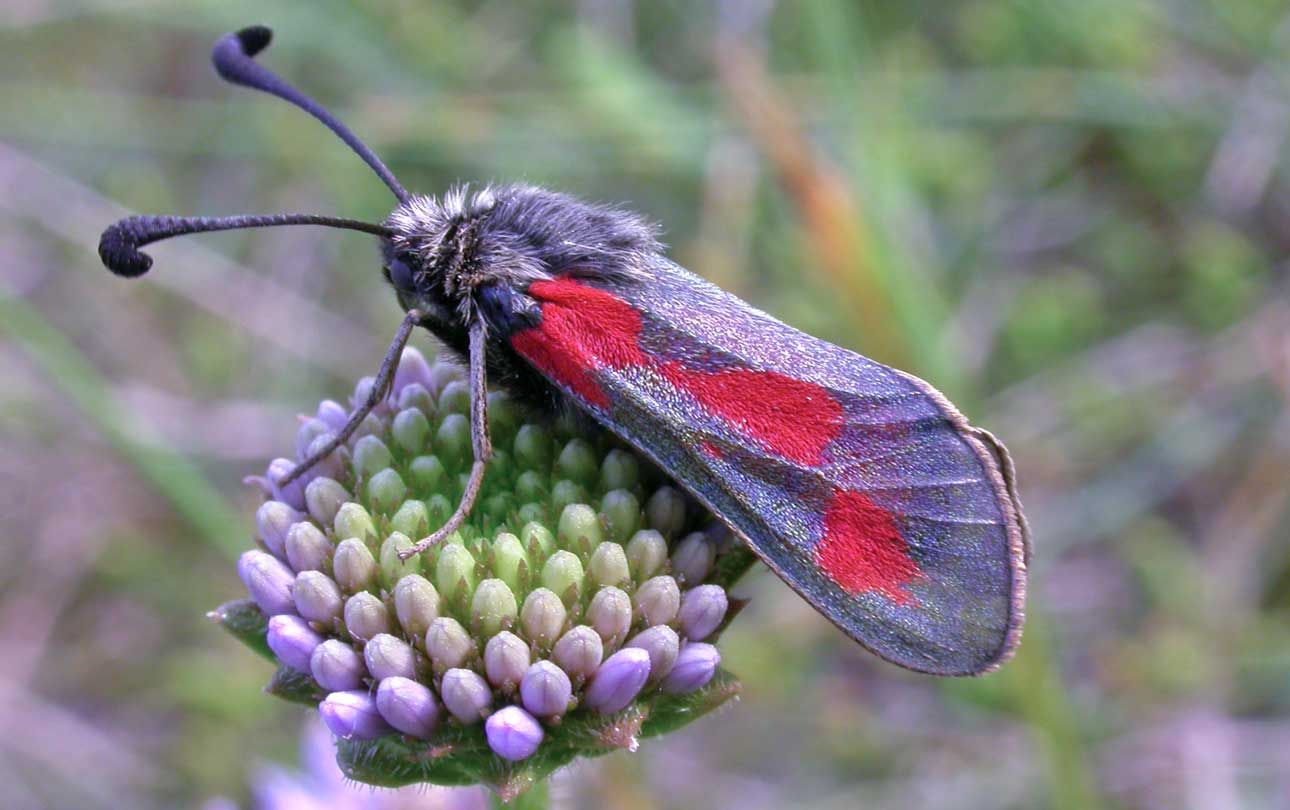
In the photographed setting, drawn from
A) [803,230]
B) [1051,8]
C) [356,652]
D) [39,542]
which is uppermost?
[1051,8]

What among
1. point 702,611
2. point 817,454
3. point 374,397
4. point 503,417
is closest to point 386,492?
point 374,397

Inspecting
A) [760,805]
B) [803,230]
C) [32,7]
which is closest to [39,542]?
[32,7]

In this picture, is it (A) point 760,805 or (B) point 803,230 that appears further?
(A) point 760,805

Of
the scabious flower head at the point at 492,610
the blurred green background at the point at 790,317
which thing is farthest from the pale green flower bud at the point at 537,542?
the blurred green background at the point at 790,317

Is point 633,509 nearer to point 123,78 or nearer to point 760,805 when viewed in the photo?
point 760,805

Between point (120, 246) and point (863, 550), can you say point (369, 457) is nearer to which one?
point (120, 246)

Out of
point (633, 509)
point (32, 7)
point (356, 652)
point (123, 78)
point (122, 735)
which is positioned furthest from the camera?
point (123, 78)

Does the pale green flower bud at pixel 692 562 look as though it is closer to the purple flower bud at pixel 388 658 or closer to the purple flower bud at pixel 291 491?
the purple flower bud at pixel 388 658
